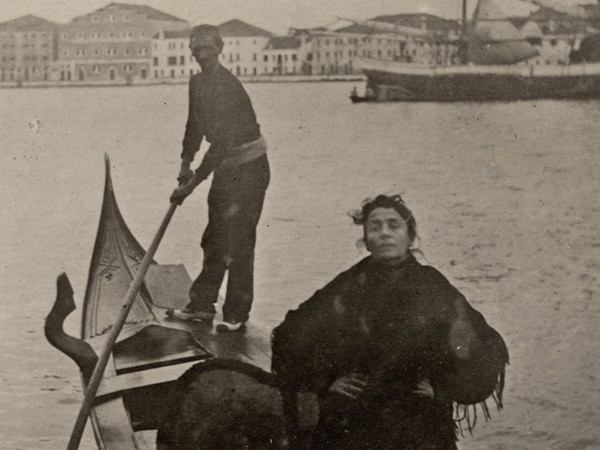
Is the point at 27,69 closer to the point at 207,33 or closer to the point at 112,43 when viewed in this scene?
the point at 112,43

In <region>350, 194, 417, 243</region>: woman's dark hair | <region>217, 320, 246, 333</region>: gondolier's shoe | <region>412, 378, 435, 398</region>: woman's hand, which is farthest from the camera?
<region>217, 320, 246, 333</region>: gondolier's shoe

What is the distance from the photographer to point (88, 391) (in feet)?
13.5

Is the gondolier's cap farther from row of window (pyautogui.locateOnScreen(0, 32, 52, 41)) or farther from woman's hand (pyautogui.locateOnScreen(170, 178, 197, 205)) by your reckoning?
row of window (pyautogui.locateOnScreen(0, 32, 52, 41))

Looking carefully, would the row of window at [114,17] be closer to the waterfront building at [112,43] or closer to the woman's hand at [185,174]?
the waterfront building at [112,43]

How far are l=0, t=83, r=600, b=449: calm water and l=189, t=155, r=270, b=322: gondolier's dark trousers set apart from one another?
0.19 ft

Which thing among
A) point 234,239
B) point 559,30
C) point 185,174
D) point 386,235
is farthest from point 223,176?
point 559,30

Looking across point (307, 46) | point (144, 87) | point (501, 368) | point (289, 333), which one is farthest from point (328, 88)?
point (501, 368)

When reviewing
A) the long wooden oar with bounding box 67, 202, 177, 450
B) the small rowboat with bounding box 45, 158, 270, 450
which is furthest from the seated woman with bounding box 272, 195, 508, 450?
the long wooden oar with bounding box 67, 202, 177, 450

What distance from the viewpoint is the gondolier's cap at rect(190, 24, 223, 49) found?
441 cm

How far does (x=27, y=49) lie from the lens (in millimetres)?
4715

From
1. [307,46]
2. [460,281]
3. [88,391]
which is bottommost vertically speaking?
[88,391]

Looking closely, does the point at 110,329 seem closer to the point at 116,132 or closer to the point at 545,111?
the point at 116,132

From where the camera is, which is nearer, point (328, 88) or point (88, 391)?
point (88, 391)

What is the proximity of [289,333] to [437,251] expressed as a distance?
78cm
